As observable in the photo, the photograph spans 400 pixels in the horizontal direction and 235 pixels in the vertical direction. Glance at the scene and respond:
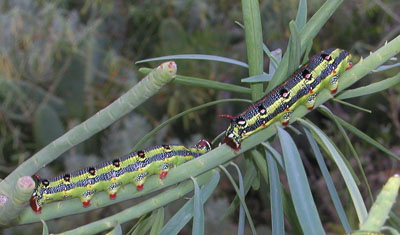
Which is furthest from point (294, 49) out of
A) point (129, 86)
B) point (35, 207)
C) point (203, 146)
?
point (129, 86)

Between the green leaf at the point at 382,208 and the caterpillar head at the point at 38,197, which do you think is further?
the caterpillar head at the point at 38,197

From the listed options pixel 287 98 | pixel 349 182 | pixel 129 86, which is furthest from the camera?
pixel 129 86

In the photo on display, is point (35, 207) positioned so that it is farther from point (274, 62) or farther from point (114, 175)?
point (274, 62)

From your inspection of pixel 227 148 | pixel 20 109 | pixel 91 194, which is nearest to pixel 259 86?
pixel 227 148

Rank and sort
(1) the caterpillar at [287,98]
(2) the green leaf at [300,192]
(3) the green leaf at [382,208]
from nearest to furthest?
(3) the green leaf at [382,208], (2) the green leaf at [300,192], (1) the caterpillar at [287,98]

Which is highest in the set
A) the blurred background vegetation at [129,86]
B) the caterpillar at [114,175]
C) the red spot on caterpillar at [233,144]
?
the blurred background vegetation at [129,86]

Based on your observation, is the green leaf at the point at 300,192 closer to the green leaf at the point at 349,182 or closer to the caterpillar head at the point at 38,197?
the green leaf at the point at 349,182

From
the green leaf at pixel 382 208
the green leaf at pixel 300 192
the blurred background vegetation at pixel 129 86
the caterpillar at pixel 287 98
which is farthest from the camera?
the blurred background vegetation at pixel 129 86

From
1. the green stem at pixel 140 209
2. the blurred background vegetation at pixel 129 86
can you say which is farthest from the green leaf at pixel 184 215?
the blurred background vegetation at pixel 129 86
